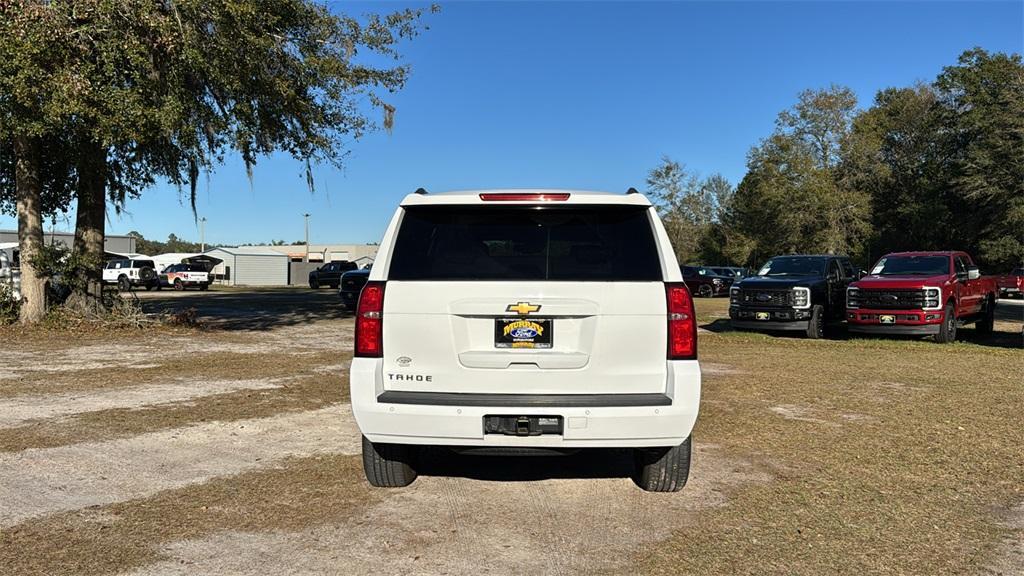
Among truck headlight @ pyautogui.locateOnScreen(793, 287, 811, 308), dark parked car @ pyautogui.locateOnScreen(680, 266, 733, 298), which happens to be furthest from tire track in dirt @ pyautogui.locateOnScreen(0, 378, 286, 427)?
dark parked car @ pyautogui.locateOnScreen(680, 266, 733, 298)

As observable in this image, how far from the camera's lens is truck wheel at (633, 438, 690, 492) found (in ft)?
15.6

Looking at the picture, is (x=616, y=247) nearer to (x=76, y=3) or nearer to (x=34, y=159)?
(x=76, y=3)

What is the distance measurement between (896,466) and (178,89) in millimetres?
12128

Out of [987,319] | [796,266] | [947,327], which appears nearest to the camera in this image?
[947,327]

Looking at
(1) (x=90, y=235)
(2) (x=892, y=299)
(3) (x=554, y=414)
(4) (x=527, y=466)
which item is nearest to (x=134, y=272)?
(1) (x=90, y=235)

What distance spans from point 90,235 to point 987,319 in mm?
20397

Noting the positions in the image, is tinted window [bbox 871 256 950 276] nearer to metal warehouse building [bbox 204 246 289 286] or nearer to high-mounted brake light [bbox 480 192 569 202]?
high-mounted brake light [bbox 480 192 569 202]

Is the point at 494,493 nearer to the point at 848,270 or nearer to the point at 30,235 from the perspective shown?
the point at 30,235

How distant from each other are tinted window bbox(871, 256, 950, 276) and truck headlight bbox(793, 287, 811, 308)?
5.54ft

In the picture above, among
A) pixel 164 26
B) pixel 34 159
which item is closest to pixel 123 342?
pixel 34 159

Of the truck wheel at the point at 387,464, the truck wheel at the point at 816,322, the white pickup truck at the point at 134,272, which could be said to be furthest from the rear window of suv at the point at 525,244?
the white pickup truck at the point at 134,272

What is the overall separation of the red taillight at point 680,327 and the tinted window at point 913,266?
13.2m

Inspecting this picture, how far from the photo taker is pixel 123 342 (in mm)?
14078

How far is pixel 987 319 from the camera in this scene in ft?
56.8
